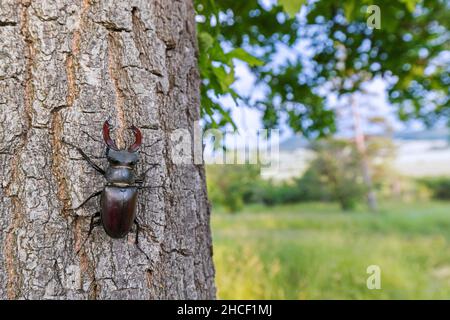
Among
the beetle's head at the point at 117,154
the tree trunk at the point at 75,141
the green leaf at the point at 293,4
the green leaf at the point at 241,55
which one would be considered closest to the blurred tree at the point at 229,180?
the green leaf at the point at 241,55

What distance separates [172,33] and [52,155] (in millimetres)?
531

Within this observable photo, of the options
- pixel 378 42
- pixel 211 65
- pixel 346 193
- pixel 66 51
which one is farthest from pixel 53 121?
pixel 346 193

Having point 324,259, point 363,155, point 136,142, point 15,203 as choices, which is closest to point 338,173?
point 363,155

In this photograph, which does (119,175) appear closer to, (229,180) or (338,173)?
(229,180)

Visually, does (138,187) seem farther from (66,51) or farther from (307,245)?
(307,245)

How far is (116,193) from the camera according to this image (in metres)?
1.06

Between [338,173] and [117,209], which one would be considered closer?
[117,209]

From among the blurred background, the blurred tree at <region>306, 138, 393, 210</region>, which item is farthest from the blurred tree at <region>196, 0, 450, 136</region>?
the blurred tree at <region>306, 138, 393, 210</region>

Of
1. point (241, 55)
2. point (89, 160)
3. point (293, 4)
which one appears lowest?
point (89, 160)

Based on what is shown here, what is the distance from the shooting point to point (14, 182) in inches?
42.3

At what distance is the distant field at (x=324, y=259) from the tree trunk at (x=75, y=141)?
2577 mm

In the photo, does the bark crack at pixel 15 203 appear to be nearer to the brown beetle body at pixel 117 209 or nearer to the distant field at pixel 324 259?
the brown beetle body at pixel 117 209

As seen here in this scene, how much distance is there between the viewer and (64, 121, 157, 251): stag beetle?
1054 millimetres

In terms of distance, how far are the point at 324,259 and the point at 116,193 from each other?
452cm
